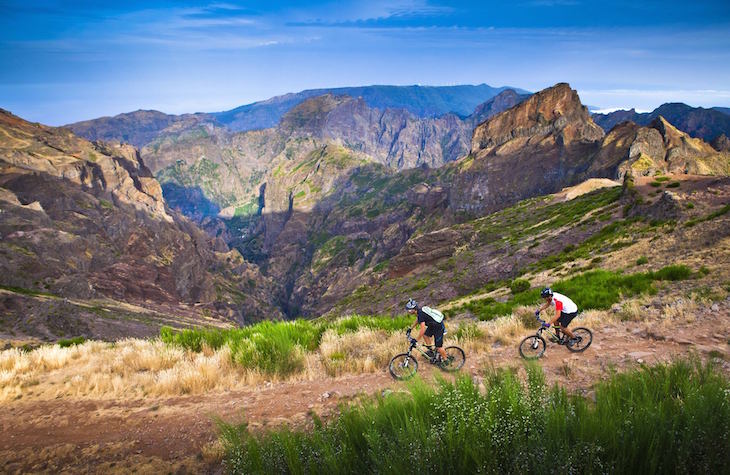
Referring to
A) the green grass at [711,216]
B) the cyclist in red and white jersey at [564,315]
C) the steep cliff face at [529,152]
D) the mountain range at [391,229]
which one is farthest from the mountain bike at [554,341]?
the steep cliff face at [529,152]

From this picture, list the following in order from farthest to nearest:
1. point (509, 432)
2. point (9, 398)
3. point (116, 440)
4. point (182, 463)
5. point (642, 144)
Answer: point (642, 144) → point (9, 398) → point (116, 440) → point (182, 463) → point (509, 432)

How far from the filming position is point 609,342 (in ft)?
31.8

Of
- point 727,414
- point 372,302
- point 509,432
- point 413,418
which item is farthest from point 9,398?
point 372,302

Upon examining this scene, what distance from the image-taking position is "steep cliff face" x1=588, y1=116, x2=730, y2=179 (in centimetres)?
7975

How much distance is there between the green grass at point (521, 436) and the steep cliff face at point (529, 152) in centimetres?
11412

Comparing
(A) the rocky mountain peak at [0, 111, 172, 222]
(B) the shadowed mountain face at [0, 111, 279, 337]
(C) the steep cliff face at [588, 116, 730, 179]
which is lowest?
(B) the shadowed mountain face at [0, 111, 279, 337]

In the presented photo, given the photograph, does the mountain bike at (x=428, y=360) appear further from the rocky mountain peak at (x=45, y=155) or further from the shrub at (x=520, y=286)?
the rocky mountain peak at (x=45, y=155)

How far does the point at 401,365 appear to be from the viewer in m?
9.18

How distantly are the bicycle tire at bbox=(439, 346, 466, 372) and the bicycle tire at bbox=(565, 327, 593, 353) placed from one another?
302 centimetres

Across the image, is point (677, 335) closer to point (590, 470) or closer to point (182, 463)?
point (590, 470)

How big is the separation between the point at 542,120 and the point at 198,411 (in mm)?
155919

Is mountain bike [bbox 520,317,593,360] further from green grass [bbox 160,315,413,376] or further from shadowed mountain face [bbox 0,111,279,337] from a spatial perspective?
shadowed mountain face [bbox 0,111,279,337]

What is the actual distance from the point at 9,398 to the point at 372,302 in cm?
5364

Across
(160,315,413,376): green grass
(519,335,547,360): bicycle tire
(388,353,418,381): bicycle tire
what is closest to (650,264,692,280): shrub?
(519,335,547,360): bicycle tire
